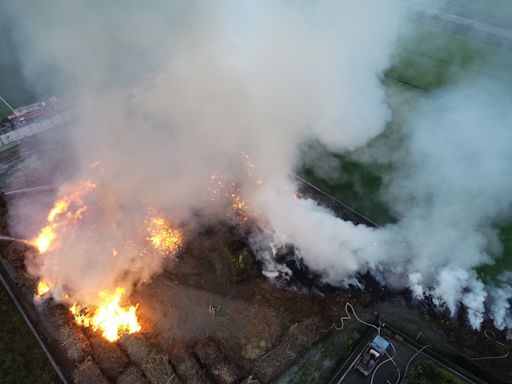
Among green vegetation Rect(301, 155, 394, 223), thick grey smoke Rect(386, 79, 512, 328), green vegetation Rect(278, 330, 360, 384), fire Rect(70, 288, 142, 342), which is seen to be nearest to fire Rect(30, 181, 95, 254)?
fire Rect(70, 288, 142, 342)

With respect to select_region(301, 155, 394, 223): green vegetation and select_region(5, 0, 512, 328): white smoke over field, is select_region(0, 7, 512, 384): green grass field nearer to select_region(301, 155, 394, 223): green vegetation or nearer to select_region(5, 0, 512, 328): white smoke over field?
select_region(301, 155, 394, 223): green vegetation

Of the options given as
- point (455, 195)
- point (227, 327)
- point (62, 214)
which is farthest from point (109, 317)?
point (455, 195)

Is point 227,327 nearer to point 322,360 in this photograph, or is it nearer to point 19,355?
point 322,360

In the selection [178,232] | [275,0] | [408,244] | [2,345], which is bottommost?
[2,345]

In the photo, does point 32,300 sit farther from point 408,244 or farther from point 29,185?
point 408,244

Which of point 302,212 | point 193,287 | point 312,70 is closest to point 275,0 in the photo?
point 312,70

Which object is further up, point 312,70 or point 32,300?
point 312,70
